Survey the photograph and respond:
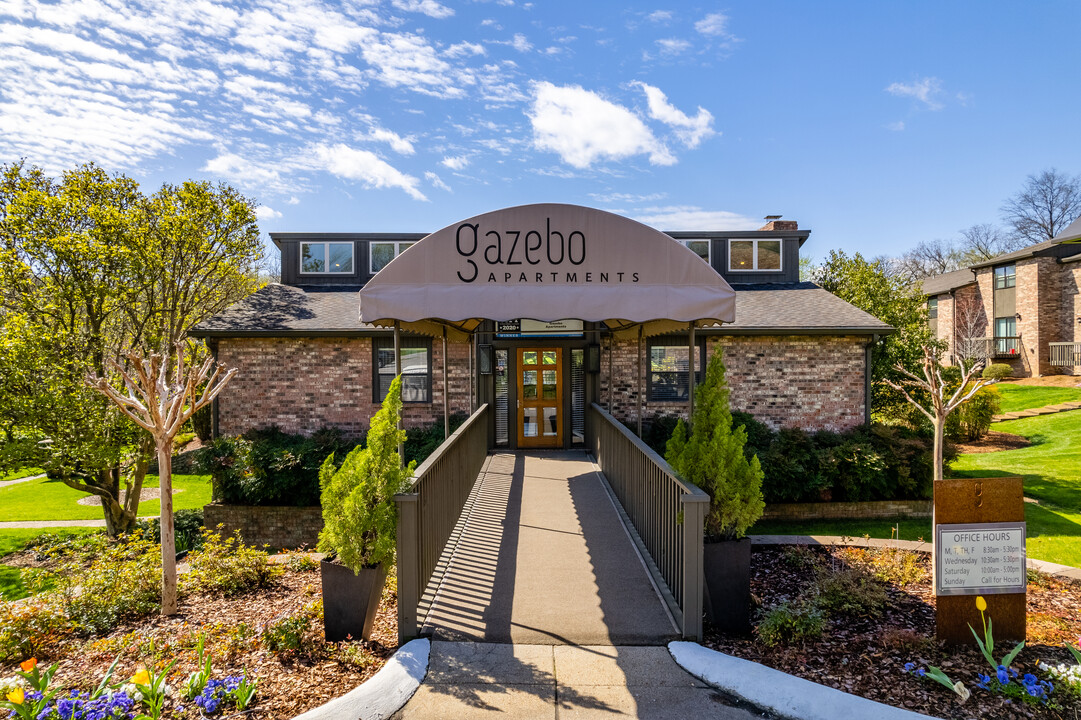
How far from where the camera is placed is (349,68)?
973 cm

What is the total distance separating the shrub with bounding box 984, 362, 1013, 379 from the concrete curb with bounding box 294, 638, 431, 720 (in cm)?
3280

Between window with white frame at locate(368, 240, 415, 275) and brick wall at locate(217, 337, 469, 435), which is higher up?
window with white frame at locate(368, 240, 415, 275)

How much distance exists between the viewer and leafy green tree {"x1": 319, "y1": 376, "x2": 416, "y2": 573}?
14.0 ft

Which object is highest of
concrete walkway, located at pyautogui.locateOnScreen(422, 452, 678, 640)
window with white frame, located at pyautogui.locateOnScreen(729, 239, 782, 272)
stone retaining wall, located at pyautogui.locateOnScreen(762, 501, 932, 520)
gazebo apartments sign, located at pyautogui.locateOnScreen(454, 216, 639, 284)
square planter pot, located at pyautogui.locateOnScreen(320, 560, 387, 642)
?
window with white frame, located at pyautogui.locateOnScreen(729, 239, 782, 272)

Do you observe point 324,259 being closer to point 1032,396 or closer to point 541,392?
point 541,392

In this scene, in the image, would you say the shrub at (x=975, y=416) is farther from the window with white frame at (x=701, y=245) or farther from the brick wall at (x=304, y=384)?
the brick wall at (x=304, y=384)

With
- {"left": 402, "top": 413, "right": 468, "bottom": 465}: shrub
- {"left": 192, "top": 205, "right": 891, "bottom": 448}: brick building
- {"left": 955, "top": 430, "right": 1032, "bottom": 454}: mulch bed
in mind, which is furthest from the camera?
{"left": 955, "top": 430, "right": 1032, "bottom": 454}: mulch bed

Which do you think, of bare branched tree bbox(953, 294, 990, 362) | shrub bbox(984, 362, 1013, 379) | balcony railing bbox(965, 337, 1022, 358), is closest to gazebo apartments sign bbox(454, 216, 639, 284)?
shrub bbox(984, 362, 1013, 379)

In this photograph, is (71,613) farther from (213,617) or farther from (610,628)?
(610,628)

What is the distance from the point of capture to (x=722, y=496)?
4.85m

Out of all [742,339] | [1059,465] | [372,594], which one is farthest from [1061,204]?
[372,594]

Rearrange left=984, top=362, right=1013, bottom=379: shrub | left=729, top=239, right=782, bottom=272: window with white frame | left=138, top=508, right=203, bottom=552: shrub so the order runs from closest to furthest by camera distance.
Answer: left=138, top=508, right=203, bottom=552: shrub, left=729, top=239, right=782, bottom=272: window with white frame, left=984, top=362, right=1013, bottom=379: shrub

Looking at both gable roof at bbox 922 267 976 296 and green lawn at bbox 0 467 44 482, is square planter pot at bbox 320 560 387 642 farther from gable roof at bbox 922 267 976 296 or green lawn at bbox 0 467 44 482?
gable roof at bbox 922 267 976 296

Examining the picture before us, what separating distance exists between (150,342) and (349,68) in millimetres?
9106
